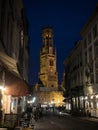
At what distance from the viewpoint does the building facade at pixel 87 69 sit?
44.4 meters

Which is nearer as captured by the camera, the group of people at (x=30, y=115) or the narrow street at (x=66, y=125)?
the narrow street at (x=66, y=125)

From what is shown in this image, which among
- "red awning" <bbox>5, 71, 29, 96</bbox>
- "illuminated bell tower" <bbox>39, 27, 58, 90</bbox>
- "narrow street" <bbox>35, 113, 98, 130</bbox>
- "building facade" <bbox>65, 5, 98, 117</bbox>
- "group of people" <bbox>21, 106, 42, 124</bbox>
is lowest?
"narrow street" <bbox>35, 113, 98, 130</bbox>

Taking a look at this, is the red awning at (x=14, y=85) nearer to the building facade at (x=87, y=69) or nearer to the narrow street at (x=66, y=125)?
the narrow street at (x=66, y=125)

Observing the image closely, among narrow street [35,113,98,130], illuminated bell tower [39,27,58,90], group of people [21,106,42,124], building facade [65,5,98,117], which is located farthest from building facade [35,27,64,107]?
A: narrow street [35,113,98,130]

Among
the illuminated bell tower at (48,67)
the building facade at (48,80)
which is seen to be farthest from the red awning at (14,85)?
the illuminated bell tower at (48,67)

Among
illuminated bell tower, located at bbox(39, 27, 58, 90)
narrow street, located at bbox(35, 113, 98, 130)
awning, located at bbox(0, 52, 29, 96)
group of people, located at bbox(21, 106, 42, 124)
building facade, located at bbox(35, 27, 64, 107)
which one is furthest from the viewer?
illuminated bell tower, located at bbox(39, 27, 58, 90)

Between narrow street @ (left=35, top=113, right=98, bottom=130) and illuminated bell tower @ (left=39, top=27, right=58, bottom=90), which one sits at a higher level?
illuminated bell tower @ (left=39, top=27, right=58, bottom=90)

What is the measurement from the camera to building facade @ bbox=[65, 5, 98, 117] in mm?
44406

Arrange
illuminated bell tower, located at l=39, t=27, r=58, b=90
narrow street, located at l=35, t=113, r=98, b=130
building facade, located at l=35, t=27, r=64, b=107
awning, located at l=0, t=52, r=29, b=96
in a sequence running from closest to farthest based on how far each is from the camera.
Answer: awning, located at l=0, t=52, r=29, b=96, narrow street, located at l=35, t=113, r=98, b=130, building facade, located at l=35, t=27, r=64, b=107, illuminated bell tower, located at l=39, t=27, r=58, b=90

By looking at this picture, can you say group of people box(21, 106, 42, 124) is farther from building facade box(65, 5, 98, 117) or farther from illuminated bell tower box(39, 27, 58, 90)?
illuminated bell tower box(39, 27, 58, 90)

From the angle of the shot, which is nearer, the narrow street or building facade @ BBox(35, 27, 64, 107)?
the narrow street

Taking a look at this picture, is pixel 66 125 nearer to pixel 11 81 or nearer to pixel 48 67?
pixel 11 81

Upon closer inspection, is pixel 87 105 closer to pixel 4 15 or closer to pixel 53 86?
pixel 4 15

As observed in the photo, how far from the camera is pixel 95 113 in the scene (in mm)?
43938
